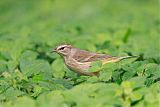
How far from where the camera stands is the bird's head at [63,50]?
8273mm

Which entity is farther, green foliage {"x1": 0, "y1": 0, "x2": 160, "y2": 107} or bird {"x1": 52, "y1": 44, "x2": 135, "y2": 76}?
bird {"x1": 52, "y1": 44, "x2": 135, "y2": 76}

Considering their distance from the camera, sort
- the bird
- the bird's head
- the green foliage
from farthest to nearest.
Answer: the bird's head → the bird → the green foliage

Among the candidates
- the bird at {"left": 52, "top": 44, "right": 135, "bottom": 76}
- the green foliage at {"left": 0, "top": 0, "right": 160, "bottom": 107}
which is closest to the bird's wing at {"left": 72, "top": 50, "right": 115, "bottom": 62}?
the bird at {"left": 52, "top": 44, "right": 135, "bottom": 76}

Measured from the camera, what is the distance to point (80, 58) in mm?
8102

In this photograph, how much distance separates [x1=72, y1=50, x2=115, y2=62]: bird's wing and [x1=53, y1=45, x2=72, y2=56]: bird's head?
81 mm

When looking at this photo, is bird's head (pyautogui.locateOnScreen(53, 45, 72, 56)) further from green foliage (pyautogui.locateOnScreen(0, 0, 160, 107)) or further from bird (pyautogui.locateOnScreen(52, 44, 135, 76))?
green foliage (pyautogui.locateOnScreen(0, 0, 160, 107))

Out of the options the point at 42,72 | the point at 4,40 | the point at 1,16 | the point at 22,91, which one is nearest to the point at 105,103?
the point at 22,91

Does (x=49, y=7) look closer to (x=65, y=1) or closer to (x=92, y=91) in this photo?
(x=65, y=1)

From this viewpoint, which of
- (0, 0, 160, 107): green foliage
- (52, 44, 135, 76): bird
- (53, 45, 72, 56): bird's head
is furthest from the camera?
(53, 45, 72, 56): bird's head

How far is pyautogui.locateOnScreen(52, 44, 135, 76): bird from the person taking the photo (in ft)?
25.7

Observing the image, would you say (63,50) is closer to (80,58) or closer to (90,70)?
(80,58)

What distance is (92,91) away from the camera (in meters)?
6.28

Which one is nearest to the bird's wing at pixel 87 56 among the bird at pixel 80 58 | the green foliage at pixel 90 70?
the bird at pixel 80 58

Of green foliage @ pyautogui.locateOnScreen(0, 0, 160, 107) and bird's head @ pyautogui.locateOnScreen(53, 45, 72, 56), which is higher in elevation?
bird's head @ pyautogui.locateOnScreen(53, 45, 72, 56)
